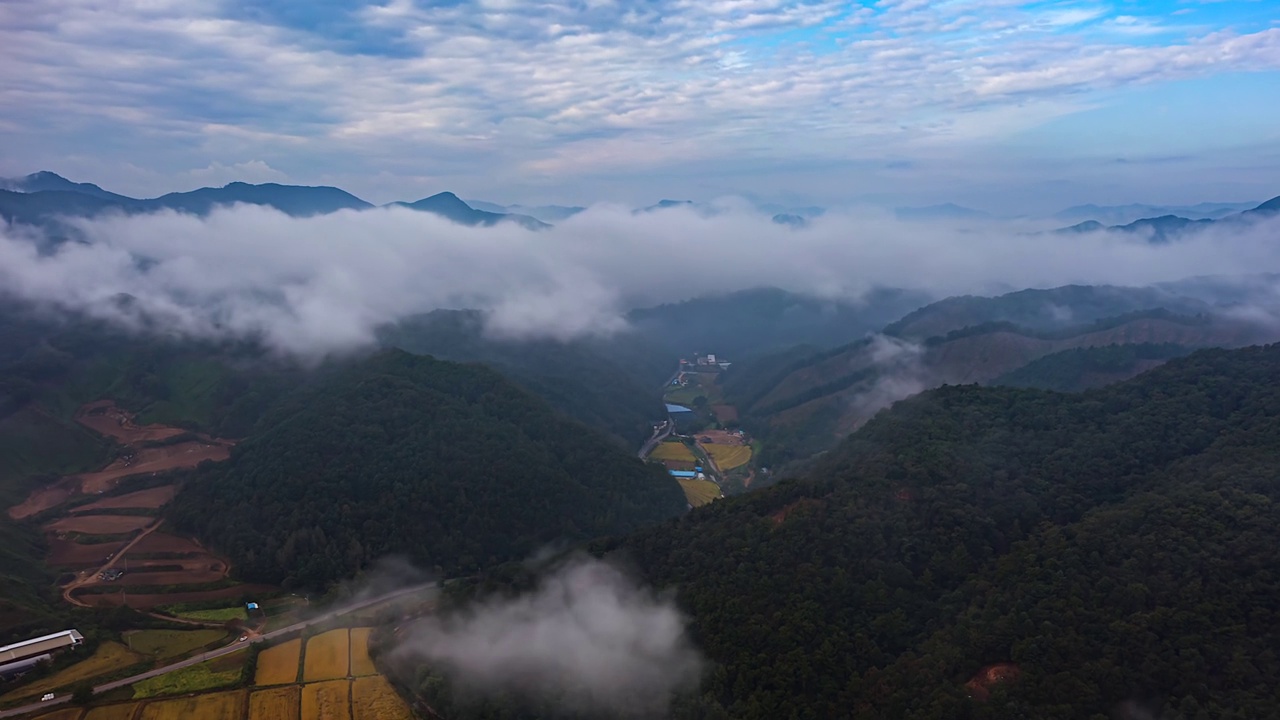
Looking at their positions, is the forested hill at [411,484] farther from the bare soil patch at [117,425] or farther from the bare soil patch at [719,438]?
the bare soil patch at [719,438]

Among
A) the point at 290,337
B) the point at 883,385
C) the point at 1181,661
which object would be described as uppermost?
the point at 290,337

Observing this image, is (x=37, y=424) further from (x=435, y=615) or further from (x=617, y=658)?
(x=617, y=658)

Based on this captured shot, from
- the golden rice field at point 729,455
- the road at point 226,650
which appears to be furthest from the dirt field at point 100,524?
the golden rice field at point 729,455

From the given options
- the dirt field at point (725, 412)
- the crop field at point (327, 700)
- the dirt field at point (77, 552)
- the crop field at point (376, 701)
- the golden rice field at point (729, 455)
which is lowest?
the dirt field at point (725, 412)

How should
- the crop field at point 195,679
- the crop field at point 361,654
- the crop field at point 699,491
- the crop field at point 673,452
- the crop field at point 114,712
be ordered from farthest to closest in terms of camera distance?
the crop field at point 673,452
the crop field at point 699,491
the crop field at point 361,654
the crop field at point 195,679
the crop field at point 114,712

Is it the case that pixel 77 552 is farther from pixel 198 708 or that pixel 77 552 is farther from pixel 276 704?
pixel 276 704

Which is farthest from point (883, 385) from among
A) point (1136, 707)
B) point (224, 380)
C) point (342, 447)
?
point (224, 380)
